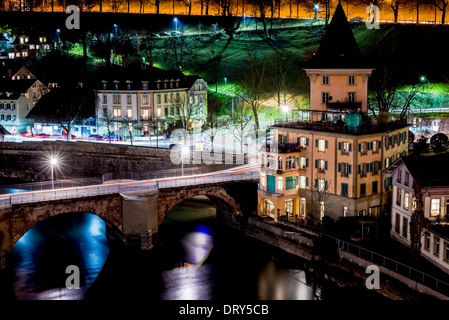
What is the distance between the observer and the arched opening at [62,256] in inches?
2137

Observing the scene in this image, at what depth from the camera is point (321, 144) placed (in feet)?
212

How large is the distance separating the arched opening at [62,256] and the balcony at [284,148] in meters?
16.3

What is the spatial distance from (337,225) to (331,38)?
21.5 m

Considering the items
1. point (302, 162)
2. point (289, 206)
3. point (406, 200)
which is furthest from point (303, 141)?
point (406, 200)

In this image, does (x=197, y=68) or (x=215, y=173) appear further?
(x=197, y=68)

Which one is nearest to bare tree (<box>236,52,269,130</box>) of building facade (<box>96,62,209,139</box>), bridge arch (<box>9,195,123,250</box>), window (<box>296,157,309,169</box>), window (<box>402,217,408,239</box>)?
building facade (<box>96,62,209,139</box>)

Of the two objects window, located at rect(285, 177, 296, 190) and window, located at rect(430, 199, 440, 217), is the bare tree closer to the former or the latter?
window, located at rect(285, 177, 296, 190)

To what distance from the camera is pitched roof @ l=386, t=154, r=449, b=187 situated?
52750 millimetres

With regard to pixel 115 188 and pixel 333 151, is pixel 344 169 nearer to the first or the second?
pixel 333 151

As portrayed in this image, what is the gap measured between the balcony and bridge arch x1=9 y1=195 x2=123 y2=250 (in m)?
15.0
